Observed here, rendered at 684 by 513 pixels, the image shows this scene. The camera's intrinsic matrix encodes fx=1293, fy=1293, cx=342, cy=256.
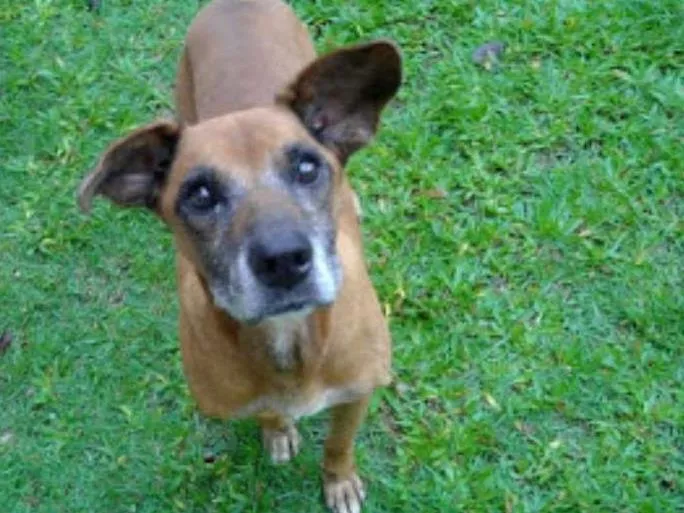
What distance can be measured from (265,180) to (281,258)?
0.90 ft

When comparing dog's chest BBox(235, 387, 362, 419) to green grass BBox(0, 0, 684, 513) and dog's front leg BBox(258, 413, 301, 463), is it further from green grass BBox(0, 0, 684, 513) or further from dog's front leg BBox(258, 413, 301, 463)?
green grass BBox(0, 0, 684, 513)

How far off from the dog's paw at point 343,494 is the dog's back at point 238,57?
144 cm

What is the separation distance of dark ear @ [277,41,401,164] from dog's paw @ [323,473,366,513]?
56.4 inches

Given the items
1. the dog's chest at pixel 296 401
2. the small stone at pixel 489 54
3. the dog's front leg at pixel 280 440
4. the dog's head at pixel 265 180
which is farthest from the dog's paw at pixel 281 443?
the small stone at pixel 489 54

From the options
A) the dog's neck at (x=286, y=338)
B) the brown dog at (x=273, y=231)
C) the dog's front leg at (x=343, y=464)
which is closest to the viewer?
the brown dog at (x=273, y=231)

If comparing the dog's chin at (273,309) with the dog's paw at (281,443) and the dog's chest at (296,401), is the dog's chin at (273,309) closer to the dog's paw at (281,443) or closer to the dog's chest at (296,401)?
the dog's chest at (296,401)

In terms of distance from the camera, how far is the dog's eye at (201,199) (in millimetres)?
3631

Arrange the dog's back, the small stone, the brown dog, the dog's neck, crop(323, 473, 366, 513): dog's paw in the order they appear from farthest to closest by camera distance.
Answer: the small stone < crop(323, 473, 366, 513): dog's paw < the dog's back < the dog's neck < the brown dog

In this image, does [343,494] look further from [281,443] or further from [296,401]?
[296,401]

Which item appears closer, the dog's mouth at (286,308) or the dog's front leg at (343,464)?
the dog's mouth at (286,308)

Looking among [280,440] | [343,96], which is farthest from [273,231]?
[280,440]

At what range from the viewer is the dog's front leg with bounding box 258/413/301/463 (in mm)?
4871

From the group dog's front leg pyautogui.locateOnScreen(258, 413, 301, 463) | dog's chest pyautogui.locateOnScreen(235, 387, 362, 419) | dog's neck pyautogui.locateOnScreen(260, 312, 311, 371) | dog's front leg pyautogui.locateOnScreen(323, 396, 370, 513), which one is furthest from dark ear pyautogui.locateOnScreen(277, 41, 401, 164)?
dog's front leg pyautogui.locateOnScreen(258, 413, 301, 463)

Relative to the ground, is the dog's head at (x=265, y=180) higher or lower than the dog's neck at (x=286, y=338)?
higher
